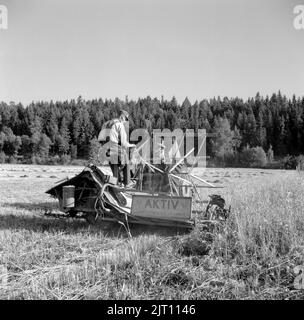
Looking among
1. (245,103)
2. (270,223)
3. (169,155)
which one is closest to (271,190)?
(169,155)

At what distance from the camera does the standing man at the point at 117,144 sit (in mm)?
7168

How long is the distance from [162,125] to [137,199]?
294 ft

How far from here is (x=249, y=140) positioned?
3954 inches

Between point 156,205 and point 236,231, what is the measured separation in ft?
4.72

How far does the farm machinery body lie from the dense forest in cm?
6574

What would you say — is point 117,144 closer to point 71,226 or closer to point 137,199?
point 137,199

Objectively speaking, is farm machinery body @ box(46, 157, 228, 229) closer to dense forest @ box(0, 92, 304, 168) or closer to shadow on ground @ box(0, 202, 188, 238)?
shadow on ground @ box(0, 202, 188, 238)

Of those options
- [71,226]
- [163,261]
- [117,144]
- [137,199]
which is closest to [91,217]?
[71,226]

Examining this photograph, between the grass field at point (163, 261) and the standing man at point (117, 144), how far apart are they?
1349 mm

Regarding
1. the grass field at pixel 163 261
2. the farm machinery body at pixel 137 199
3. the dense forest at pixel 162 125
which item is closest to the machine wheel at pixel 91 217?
the farm machinery body at pixel 137 199

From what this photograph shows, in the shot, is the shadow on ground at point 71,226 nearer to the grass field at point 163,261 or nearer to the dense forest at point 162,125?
the grass field at point 163,261

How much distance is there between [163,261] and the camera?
4605 millimetres

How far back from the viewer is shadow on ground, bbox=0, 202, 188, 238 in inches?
252
